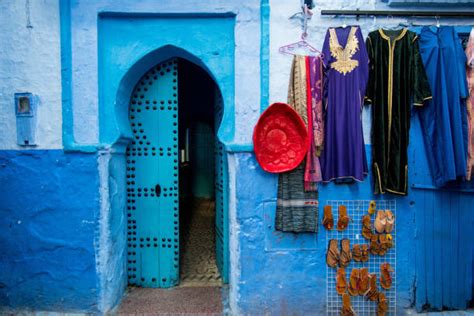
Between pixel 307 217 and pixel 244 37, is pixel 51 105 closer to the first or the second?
pixel 244 37

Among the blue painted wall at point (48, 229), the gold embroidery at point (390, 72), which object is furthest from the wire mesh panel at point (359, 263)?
the blue painted wall at point (48, 229)

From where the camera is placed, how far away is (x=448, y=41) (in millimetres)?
3232

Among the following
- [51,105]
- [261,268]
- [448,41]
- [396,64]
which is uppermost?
[448,41]

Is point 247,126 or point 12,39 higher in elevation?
point 12,39

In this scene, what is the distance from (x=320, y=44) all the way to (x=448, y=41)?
4.40 feet

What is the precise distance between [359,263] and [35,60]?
4241 mm

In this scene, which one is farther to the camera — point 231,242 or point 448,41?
point 231,242

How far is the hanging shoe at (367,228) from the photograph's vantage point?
3330mm

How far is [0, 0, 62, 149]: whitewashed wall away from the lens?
3.32m

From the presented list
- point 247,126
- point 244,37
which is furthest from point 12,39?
point 247,126

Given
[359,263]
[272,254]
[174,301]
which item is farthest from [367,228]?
[174,301]

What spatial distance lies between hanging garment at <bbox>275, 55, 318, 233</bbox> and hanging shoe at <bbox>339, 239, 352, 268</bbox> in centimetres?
37

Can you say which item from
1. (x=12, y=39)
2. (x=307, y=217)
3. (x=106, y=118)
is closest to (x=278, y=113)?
(x=307, y=217)

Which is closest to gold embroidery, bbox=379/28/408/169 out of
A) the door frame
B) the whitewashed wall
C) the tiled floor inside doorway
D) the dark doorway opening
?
the door frame
